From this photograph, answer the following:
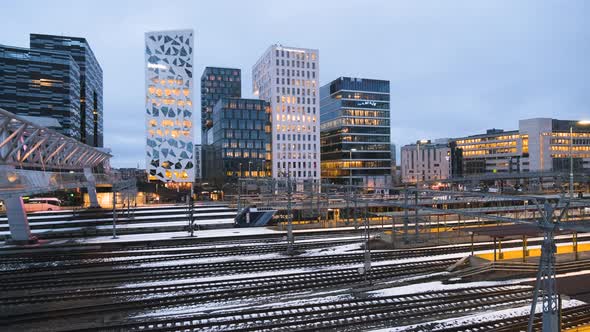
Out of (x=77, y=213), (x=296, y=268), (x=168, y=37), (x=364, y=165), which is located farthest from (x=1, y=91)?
(x=296, y=268)

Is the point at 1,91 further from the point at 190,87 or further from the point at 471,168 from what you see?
the point at 471,168

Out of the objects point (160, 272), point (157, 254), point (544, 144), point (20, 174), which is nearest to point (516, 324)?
point (160, 272)

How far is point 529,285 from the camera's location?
18.7 meters

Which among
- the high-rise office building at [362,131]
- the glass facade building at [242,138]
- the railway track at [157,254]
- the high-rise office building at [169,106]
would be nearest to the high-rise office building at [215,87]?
the glass facade building at [242,138]

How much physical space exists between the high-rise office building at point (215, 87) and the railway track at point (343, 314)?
566 ft

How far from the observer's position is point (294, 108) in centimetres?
10750

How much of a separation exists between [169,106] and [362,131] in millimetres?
58857

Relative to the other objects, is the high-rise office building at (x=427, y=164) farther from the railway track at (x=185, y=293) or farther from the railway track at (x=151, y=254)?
the railway track at (x=185, y=293)

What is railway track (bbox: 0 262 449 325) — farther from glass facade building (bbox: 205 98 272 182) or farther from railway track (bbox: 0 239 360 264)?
glass facade building (bbox: 205 98 272 182)

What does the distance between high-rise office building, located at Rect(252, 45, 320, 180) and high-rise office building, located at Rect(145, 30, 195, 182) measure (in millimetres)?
26286

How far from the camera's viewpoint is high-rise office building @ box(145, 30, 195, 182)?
84.5 m

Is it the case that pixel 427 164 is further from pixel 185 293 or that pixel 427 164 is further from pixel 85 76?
pixel 85 76

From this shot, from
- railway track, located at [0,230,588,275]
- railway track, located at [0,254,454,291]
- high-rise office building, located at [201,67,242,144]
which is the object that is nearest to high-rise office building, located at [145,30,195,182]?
railway track, located at [0,230,588,275]

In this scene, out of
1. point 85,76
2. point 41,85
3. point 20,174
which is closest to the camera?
point 20,174
